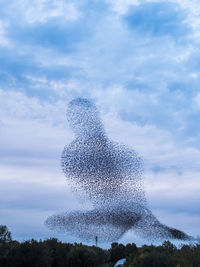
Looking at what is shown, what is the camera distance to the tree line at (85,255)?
72.4ft

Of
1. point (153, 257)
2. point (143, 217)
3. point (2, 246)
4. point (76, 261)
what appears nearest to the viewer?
point (153, 257)

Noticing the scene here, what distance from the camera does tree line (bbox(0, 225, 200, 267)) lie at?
72.4 ft

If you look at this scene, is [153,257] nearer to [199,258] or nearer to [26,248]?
[199,258]

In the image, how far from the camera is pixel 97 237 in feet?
150

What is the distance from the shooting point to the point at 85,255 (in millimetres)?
41125

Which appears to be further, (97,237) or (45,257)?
(97,237)

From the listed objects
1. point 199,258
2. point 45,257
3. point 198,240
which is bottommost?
point 199,258

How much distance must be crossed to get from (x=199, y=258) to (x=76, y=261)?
21343mm

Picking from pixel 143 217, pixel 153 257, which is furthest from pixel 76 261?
pixel 153 257

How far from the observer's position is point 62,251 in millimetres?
43000

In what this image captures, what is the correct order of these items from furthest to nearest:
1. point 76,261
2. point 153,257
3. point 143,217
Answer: point 143,217, point 76,261, point 153,257

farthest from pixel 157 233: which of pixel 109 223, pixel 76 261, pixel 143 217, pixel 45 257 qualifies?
pixel 45 257

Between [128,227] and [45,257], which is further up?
[128,227]

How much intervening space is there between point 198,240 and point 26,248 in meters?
19.4
